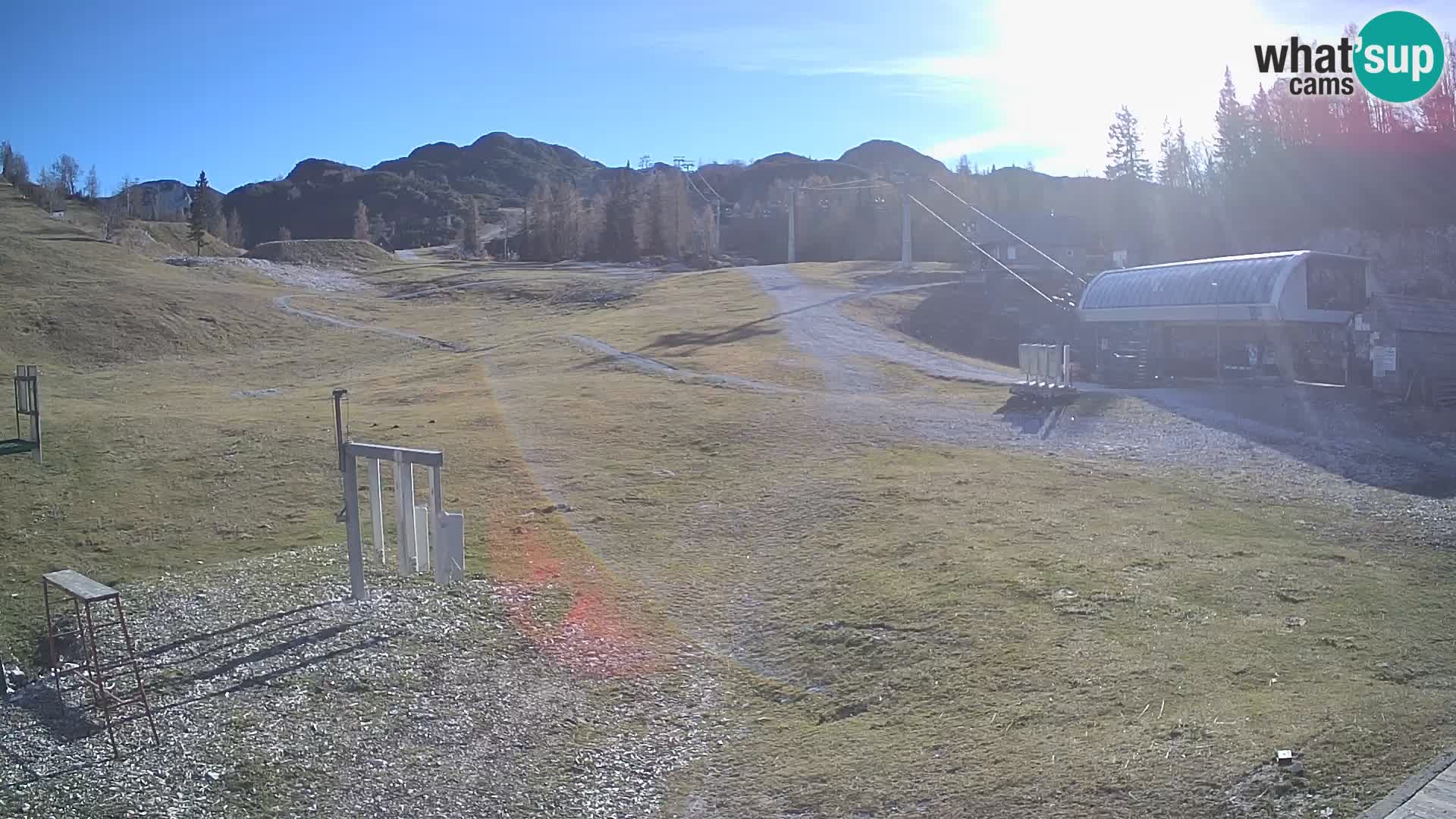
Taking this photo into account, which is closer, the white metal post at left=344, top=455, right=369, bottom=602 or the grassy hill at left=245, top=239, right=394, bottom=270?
the white metal post at left=344, top=455, right=369, bottom=602

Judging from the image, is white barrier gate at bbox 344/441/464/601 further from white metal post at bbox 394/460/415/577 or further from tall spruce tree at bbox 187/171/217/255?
tall spruce tree at bbox 187/171/217/255

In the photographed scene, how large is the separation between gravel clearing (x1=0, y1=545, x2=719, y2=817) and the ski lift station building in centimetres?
2186

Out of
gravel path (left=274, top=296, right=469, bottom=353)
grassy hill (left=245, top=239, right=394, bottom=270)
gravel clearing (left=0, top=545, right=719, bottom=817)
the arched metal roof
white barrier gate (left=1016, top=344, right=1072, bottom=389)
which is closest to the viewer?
gravel clearing (left=0, top=545, right=719, bottom=817)

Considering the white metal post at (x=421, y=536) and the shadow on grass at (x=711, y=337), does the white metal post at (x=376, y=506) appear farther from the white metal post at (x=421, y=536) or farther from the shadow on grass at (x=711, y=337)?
the shadow on grass at (x=711, y=337)

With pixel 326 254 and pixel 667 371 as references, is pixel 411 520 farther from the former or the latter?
pixel 326 254

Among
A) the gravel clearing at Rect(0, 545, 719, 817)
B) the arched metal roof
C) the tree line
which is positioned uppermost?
the tree line

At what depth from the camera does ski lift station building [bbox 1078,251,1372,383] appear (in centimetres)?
2800

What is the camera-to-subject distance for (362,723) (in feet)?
33.4

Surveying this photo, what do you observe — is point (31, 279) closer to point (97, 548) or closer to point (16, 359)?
point (16, 359)

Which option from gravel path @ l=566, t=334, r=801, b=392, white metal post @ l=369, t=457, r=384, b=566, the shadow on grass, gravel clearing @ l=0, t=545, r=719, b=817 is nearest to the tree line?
the shadow on grass

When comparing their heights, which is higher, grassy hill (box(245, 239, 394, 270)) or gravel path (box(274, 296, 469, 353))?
grassy hill (box(245, 239, 394, 270))

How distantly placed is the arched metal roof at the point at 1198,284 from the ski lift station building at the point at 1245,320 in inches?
1.1

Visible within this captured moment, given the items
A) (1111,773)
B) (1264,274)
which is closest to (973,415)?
(1264,274)

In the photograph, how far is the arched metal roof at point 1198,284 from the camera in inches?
1108
